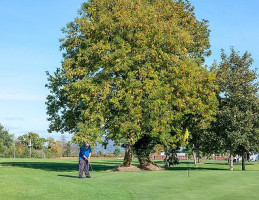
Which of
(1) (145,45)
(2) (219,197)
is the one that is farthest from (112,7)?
(2) (219,197)

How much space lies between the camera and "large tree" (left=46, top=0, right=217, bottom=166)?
115 feet

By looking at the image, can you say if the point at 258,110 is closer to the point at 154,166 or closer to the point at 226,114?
the point at 226,114

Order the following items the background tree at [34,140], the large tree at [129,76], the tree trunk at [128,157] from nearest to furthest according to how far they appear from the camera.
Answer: the large tree at [129,76] < the tree trunk at [128,157] < the background tree at [34,140]

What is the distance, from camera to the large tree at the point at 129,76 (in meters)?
35.2

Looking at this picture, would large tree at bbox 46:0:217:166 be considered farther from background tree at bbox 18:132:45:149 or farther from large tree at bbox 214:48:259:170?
background tree at bbox 18:132:45:149

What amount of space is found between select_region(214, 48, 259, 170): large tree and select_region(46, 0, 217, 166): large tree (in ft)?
14.0

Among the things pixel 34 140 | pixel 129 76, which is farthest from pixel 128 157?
pixel 34 140

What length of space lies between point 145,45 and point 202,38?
10.8 meters

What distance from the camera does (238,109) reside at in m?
43.5

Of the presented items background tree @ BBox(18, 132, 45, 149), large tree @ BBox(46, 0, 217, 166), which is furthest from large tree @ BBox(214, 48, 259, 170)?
background tree @ BBox(18, 132, 45, 149)

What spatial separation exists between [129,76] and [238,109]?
14.0 meters

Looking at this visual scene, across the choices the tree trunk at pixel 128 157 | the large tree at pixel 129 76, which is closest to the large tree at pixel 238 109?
the large tree at pixel 129 76

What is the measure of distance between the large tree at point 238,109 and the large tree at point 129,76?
427cm

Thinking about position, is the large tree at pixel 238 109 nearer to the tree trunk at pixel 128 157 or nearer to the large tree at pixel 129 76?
the large tree at pixel 129 76
